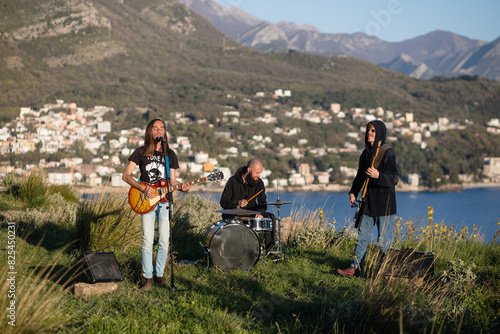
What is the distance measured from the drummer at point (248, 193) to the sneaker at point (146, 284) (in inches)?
68.2

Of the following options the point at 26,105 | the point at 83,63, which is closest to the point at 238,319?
the point at 26,105

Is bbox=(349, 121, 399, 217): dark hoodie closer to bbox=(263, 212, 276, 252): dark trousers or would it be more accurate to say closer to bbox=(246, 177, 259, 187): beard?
bbox=(263, 212, 276, 252): dark trousers

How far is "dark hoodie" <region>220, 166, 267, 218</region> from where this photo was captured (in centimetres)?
632

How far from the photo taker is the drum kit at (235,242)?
5734mm

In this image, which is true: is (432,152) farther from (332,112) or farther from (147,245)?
(147,245)

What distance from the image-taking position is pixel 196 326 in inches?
149

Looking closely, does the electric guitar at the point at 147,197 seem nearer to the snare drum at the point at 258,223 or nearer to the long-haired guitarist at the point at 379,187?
the snare drum at the point at 258,223

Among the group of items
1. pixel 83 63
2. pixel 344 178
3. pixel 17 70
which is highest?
pixel 83 63

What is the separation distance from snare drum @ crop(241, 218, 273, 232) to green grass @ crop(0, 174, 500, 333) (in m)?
0.50

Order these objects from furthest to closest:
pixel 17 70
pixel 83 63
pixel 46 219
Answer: pixel 83 63 < pixel 17 70 < pixel 46 219

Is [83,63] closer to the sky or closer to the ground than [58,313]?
closer to the sky

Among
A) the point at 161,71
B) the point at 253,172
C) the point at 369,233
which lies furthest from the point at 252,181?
the point at 161,71

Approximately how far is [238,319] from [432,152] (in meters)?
80.8

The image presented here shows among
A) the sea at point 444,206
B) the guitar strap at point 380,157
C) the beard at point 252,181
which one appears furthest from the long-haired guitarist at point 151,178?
the sea at point 444,206
